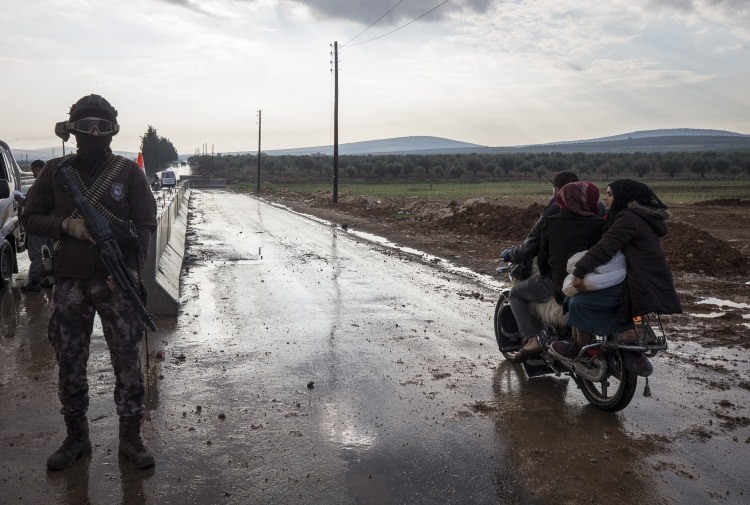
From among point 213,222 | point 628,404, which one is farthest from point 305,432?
point 213,222

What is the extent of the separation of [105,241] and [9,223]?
8.79 metres

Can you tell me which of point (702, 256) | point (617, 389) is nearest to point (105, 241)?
point (617, 389)

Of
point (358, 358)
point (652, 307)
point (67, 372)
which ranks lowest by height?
point (358, 358)

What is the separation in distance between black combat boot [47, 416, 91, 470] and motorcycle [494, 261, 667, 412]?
3.79 m

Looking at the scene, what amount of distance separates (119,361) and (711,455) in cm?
416

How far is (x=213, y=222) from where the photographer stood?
995 inches

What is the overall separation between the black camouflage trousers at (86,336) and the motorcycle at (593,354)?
3.45 meters

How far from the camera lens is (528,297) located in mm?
6332

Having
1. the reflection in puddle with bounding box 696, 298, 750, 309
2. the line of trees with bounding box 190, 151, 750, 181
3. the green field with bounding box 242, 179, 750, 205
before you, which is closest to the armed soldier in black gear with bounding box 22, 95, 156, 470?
the reflection in puddle with bounding box 696, 298, 750, 309

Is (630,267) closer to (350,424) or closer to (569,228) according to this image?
(569,228)

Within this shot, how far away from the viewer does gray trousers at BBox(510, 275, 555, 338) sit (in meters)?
6.16

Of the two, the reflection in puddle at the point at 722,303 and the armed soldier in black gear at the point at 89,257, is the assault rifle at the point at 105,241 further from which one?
the reflection in puddle at the point at 722,303

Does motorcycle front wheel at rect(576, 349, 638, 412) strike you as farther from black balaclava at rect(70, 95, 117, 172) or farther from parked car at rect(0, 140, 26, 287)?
parked car at rect(0, 140, 26, 287)

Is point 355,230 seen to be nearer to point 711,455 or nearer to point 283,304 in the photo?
point 283,304
